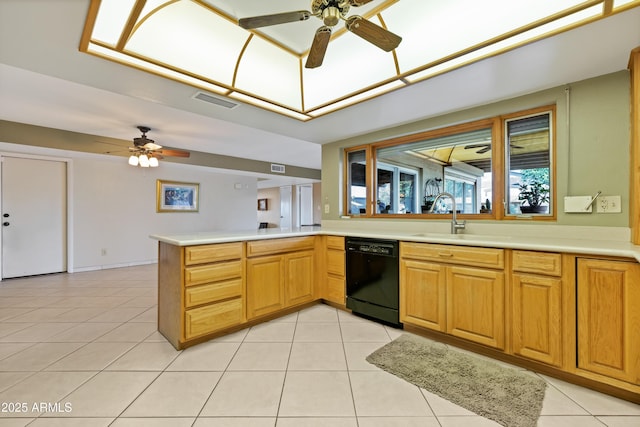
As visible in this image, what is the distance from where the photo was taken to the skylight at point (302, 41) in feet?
5.08

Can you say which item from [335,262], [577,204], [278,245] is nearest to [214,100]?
[278,245]

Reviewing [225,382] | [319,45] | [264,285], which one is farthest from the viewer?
[264,285]

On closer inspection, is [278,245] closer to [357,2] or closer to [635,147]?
[357,2]

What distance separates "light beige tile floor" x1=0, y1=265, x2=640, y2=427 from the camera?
4.64 ft

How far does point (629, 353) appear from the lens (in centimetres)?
149

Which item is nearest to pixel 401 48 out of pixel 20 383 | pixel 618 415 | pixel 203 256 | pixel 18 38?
pixel 203 256

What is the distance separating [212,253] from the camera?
2244mm

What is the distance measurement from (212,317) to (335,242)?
1429 millimetres

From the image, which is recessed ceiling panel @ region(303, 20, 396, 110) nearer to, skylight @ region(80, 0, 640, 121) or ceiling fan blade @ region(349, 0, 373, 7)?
skylight @ region(80, 0, 640, 121)

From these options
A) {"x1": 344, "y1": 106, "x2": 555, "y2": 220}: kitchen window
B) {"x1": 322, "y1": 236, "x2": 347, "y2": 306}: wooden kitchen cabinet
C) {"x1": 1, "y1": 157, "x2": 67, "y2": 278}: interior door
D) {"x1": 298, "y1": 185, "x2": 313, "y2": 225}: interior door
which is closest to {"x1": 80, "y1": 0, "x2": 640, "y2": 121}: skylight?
{"x1": 344, "y1": 106, "x2": 555, "y2": 220}: kitchen window

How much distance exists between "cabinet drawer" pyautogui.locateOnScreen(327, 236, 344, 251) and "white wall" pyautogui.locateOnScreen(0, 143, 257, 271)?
4100 millimetres

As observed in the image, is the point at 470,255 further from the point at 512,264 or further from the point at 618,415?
the point at 618,415

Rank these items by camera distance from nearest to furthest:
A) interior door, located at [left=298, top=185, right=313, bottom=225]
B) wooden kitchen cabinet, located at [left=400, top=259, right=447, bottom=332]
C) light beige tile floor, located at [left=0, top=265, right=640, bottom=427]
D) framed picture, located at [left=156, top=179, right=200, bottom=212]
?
light beige tile floor, located at [left=0, top=265, right=640, bottom=427]
wooden kitchen cabinet, located at [left=400, top=259, right=447, bottom=332]
framed picture, located at [left=156, top=179, right=200, bottom=212]
interior door, located at [left=298, top=185, right=313, bottom=225]

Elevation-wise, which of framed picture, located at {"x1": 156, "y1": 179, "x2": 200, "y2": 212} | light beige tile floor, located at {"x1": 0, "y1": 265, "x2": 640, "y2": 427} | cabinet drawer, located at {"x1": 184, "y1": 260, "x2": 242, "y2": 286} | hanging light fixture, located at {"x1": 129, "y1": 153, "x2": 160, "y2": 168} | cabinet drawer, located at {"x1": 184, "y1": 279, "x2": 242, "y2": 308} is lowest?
light beige tile floor, located at {"x1": 0, "y1": 265, "x2": 640, "y2": 427}
